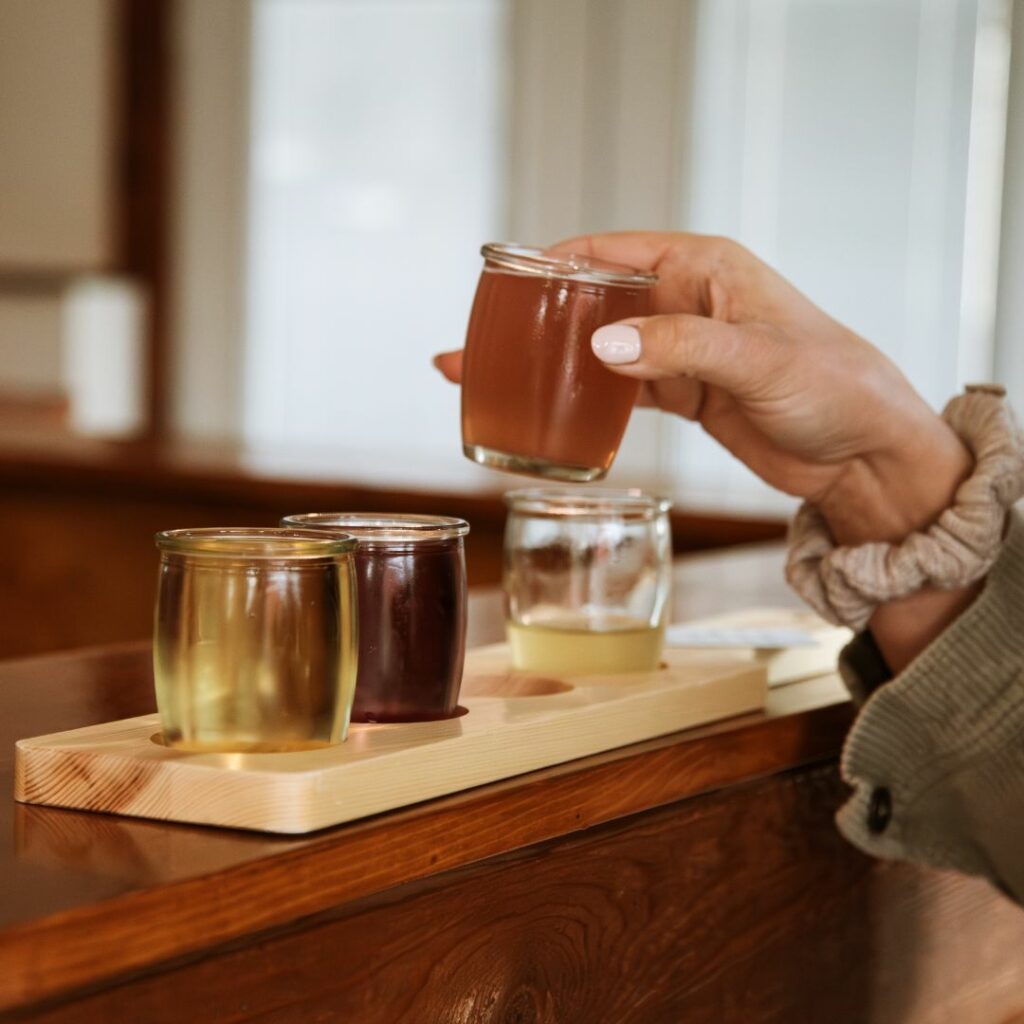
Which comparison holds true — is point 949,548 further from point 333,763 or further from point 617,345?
point 333,763

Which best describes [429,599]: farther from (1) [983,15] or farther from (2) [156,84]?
(2) [156,84]

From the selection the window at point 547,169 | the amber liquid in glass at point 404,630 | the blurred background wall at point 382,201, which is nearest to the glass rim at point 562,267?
the amber liquid in glass at point 404,630

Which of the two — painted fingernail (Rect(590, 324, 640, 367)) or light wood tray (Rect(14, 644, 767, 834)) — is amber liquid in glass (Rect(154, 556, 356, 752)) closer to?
light wood tray (Rect(14, 644, 767, 834))

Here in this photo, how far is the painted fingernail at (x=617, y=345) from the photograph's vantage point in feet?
2.81

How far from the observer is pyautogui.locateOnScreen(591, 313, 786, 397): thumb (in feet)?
2.80

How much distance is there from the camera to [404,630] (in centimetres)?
73

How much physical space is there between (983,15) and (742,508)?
89.4 inches

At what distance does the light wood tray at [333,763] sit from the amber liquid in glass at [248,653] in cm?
1

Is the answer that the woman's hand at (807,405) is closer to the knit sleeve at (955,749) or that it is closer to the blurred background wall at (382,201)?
the knit sleeve at (955,749)

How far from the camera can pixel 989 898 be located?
113 cm

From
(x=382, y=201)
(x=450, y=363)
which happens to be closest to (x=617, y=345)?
(x=450, y=363)

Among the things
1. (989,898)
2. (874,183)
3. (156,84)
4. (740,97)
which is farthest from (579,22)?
(989,898)

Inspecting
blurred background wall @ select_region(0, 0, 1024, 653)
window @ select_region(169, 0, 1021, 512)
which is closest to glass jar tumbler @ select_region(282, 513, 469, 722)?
blurred background wall @ select_region(0, 0, 1024, 653)

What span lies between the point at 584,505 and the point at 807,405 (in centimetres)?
15
